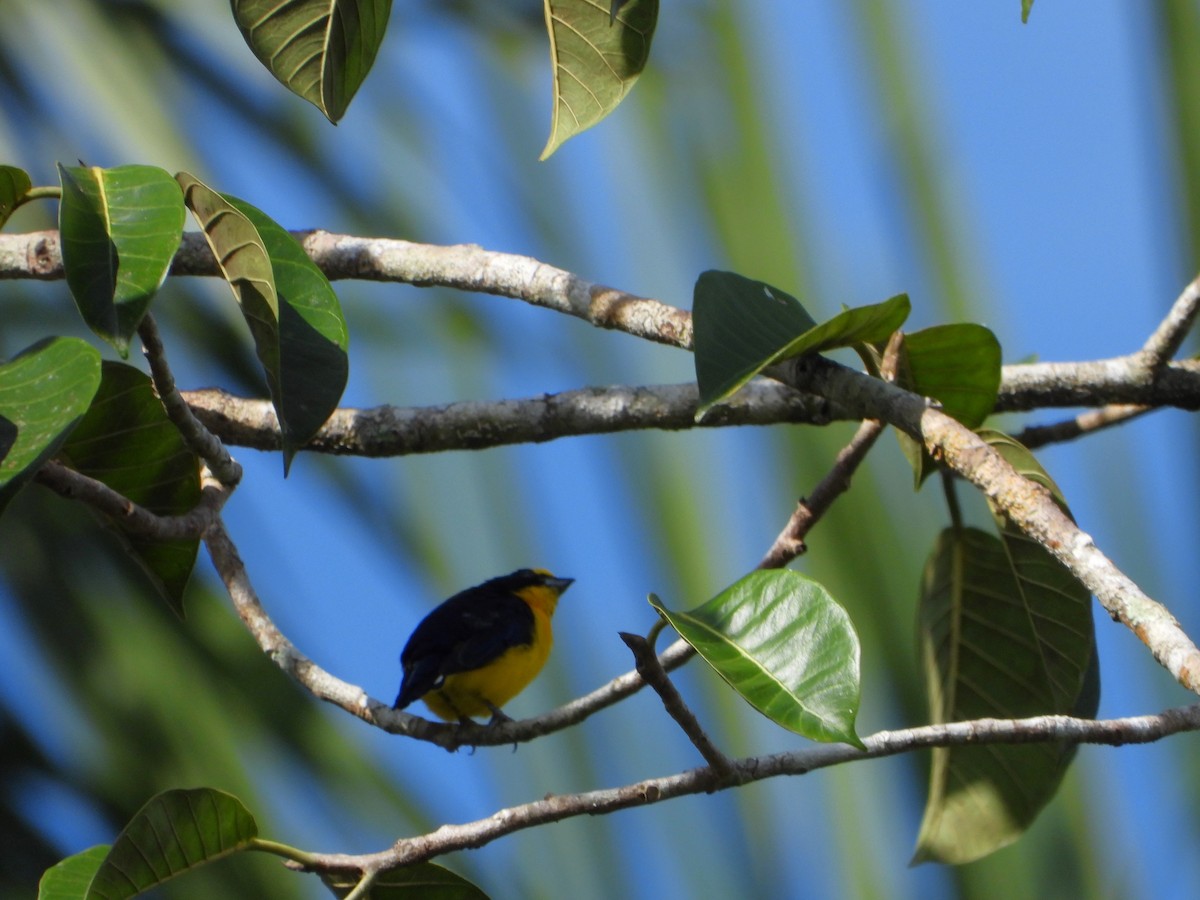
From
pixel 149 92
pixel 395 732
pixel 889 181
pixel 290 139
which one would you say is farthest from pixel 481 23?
pixel 395 732

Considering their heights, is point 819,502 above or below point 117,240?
below

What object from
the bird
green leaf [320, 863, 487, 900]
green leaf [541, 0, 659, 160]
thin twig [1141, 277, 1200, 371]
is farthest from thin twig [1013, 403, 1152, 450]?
the bird

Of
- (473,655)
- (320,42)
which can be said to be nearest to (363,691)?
(320,42)

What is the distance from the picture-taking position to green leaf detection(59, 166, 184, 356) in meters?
0.91

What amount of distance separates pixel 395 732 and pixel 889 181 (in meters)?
2.56

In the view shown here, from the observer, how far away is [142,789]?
2.90m

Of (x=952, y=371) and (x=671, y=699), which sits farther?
(x=952, y=371)

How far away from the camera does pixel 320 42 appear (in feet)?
4.19

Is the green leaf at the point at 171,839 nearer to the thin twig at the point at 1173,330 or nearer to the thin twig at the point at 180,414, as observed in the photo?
the thin twig at the point at 180,414

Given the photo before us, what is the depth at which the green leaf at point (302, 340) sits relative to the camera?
104 cm

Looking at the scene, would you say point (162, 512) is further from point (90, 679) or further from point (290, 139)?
point (290, 139)

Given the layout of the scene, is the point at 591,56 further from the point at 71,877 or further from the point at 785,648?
the point at 71,877

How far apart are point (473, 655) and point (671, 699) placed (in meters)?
1.50

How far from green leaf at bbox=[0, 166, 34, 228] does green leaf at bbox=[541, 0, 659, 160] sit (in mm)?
549
